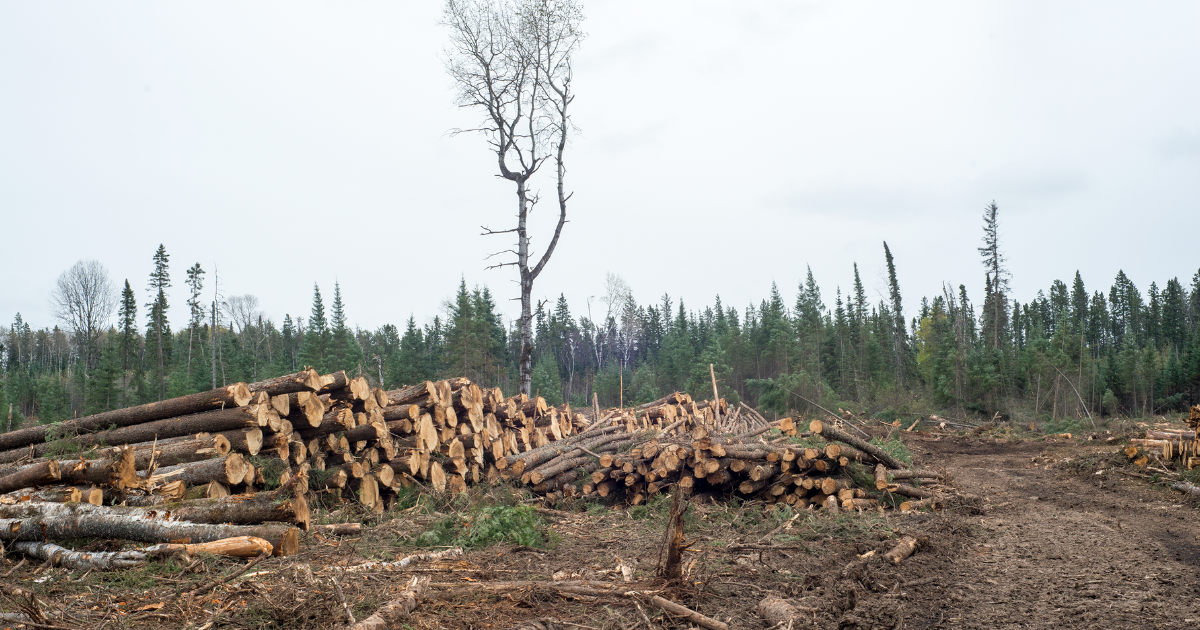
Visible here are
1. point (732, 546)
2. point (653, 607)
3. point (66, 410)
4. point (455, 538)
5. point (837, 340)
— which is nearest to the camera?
point (653, 607)

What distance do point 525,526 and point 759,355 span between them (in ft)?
180

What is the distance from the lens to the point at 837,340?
5459 centimetres

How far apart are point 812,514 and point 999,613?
3456mm

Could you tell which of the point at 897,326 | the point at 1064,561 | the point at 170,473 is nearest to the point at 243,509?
the point at 170,473

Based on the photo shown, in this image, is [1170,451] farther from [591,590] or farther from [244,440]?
[244,440]

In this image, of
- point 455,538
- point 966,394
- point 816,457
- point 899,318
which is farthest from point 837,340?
point 455,538

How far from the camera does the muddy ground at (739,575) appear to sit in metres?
4.14

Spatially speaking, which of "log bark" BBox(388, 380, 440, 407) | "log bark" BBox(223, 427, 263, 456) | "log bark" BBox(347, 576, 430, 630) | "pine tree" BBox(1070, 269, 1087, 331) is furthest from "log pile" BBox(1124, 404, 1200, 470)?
"pine tree" BBox(1070, 269, 1087, 331)

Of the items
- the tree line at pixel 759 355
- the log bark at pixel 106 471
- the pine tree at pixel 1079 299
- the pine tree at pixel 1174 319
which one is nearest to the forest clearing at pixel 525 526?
the log bark at pixel 106 471

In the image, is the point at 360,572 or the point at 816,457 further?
the point at 816,457

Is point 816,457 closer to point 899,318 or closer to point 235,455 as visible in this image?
point 235,455

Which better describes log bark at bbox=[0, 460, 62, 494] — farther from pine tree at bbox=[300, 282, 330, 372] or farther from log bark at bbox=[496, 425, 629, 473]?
pine tree at bbox=[300, 282, 330, 372]

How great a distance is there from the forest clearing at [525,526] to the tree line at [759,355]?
19421 mm

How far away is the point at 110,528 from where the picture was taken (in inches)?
224
